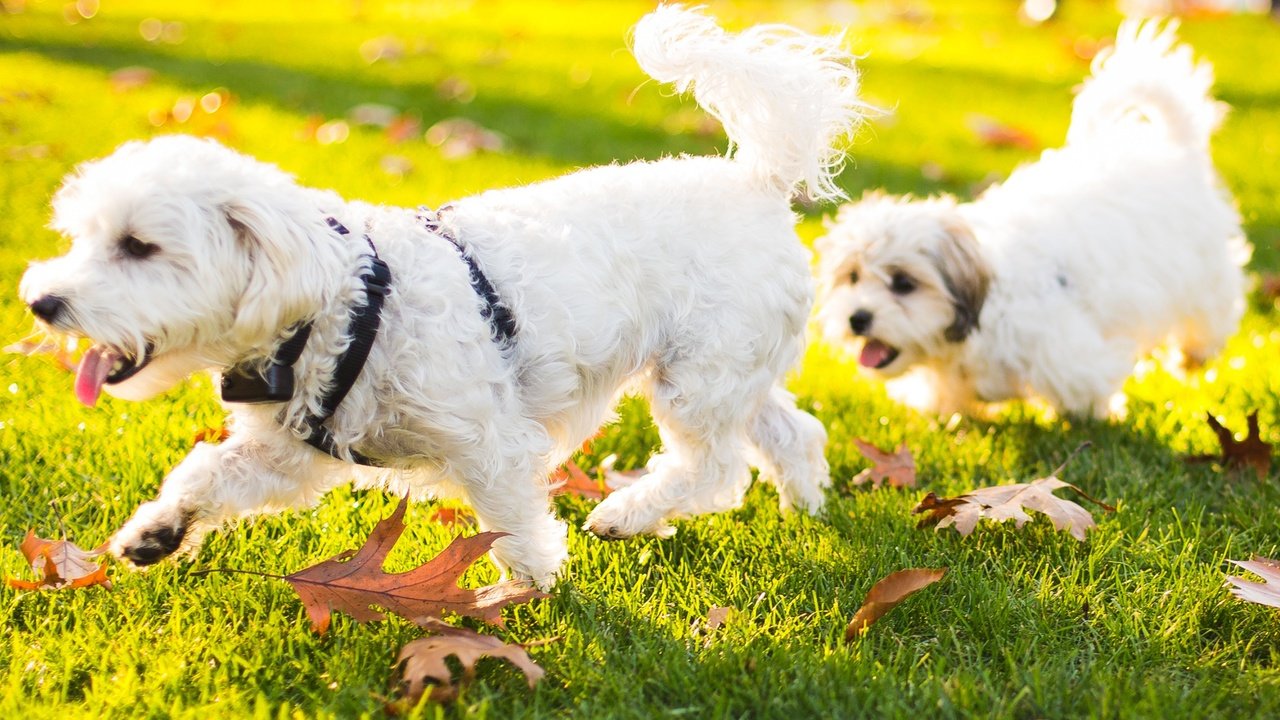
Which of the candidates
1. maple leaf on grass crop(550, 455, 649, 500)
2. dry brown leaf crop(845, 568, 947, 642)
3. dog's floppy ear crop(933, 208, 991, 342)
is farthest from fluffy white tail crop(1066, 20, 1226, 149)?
dry brown leaf crop(845, 568, 947, 642)

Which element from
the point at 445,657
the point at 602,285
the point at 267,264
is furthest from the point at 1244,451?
the point at 267,264

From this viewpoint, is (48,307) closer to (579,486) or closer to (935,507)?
(579,486)

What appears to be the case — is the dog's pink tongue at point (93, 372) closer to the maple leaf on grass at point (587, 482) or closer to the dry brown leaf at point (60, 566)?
the dry brown leaf at point (60, 566)

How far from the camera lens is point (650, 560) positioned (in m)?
3.65

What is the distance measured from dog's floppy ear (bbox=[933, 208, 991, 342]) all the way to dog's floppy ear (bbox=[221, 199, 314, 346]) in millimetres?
3182

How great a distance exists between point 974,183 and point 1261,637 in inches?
243

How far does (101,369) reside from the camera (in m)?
2.80

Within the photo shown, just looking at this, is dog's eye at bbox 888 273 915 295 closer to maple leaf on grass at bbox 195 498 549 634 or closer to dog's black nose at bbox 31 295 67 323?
maple leaf on grass at bbox 195 498 549 634

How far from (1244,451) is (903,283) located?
1601 mm

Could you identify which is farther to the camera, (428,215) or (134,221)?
(428,215)

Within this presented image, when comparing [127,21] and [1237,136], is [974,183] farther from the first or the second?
[127,21]

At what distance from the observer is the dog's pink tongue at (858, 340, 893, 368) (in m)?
5.35

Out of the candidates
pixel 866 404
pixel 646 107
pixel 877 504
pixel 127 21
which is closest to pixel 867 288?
pixel 866 404

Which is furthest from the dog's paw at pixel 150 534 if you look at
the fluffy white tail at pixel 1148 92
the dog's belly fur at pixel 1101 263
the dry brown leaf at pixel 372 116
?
the dry brown leaf at pixel 372 116
